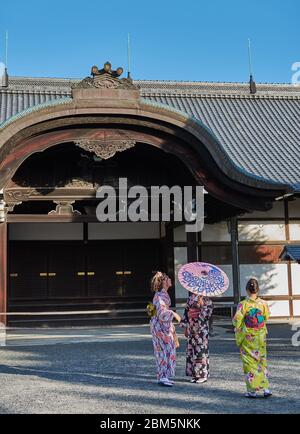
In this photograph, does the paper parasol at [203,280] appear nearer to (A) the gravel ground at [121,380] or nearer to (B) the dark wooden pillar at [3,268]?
(A) the gravel ground at [121,380]

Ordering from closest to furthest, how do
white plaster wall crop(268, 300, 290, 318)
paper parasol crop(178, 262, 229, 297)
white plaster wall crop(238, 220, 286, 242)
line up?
paper parasol crop(178, 262, 229, 297) → white plaster wall crop(268, 300, 290, 318) → white plaster wall crop(238, 220, 286, 242)

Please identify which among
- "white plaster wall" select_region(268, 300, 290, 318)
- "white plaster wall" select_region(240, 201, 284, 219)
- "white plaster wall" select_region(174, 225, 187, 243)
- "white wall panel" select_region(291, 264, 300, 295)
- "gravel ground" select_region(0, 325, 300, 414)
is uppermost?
"white plaster wall" select_region(240, 201, 284, 219)

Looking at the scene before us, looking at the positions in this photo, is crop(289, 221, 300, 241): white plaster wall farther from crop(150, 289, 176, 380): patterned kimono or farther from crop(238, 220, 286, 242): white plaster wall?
crop(150, 289, 176, 380): patterned kimono

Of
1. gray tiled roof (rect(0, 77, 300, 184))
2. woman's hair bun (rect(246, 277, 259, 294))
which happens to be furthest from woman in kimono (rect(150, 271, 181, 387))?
gray tiled roof (rect(0, 77, 300, 184))

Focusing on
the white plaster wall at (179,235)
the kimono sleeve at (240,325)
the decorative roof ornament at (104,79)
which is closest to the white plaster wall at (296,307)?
the white plaster wall at (179,235)

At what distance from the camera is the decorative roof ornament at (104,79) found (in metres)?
11.2

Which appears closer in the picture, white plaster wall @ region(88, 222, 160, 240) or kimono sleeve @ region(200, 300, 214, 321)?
kimono sleeve @ region(200, 300, 214, 321)

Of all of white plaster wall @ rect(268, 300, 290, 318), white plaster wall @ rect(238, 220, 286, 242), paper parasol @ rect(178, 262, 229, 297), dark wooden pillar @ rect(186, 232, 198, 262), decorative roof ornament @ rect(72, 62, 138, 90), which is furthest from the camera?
white plaster wall @ rect(238, 220, 286, 242)

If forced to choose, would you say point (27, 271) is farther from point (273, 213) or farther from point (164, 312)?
point (164, 312)

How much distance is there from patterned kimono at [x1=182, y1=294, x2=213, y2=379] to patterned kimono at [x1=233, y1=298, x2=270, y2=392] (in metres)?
0.81

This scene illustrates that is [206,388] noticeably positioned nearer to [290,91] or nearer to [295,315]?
[295,315]

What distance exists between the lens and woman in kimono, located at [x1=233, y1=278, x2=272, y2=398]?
238 inches

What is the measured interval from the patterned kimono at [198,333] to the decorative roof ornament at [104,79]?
5930mm
